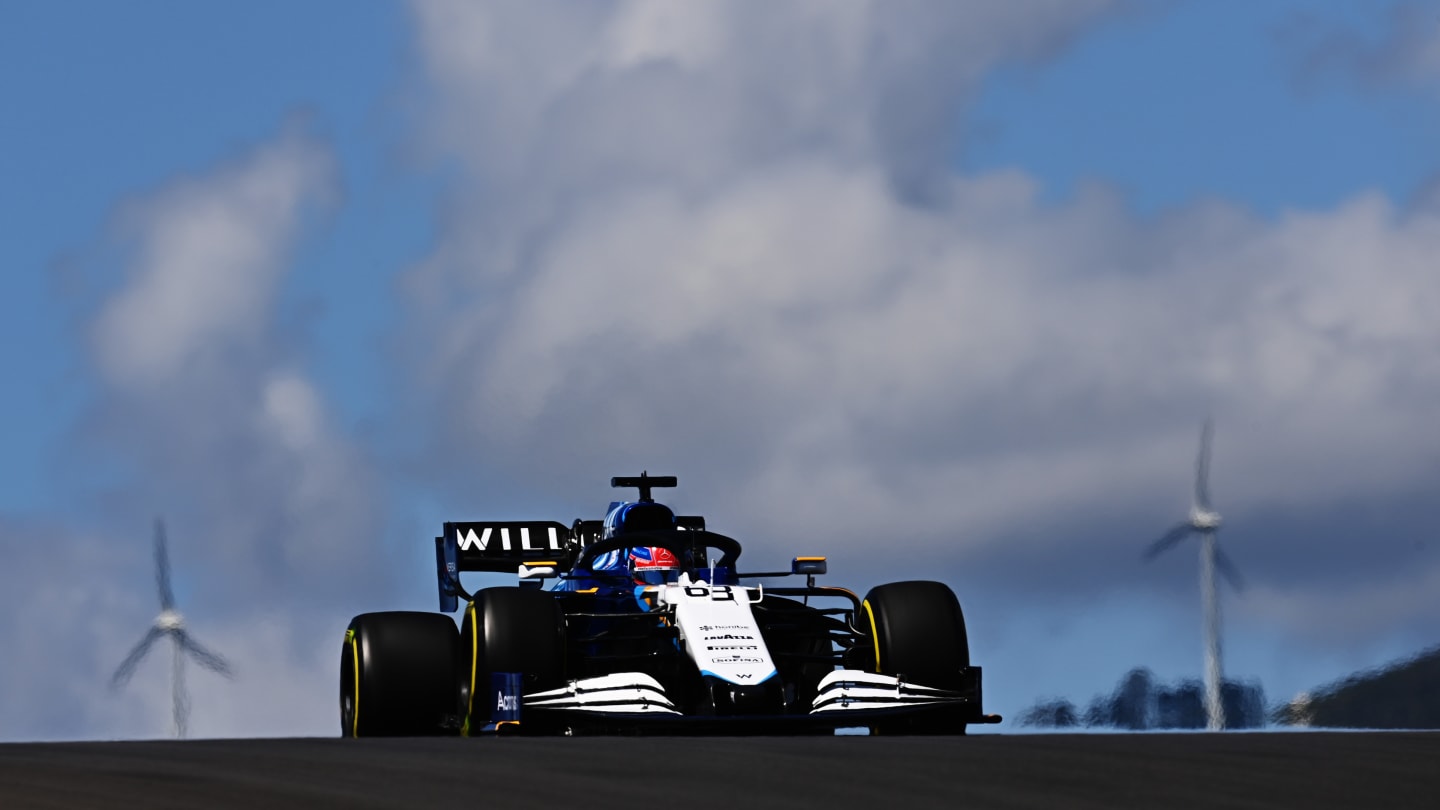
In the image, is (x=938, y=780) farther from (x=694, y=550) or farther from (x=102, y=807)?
(x=694, y=550)

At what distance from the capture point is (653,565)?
20.4 meters

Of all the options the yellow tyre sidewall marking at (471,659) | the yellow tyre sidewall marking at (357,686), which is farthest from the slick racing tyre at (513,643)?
the yellow tyre sidewall marking at (357,686)

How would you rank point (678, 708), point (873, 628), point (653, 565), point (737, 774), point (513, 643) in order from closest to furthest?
point (737, 774) < point (678, 708) < point (513, 643) < point (873, 628) < point (653, 565)

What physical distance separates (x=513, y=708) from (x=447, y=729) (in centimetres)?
90

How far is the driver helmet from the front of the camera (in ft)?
66.4

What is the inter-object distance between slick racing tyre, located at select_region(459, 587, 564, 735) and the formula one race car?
1 cm

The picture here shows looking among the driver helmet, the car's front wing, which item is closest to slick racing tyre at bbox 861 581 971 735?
the car's front wing

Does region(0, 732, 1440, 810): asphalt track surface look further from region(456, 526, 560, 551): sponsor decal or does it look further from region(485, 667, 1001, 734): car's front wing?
region(456, 526, 560, 551): sponsor decal

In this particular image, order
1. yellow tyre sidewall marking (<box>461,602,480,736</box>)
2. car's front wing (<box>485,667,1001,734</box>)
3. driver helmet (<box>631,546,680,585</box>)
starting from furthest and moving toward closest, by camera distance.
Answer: driver helmet (<box>631,546,680,585</box>), yellow tyre sidewall marking (<box>461,602,480,736</box>), car's front wing (<box>485,667,1001,734</box>)

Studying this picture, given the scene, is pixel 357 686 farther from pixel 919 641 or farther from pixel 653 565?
pixel 919 641

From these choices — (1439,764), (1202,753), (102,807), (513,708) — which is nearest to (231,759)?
(102,807)

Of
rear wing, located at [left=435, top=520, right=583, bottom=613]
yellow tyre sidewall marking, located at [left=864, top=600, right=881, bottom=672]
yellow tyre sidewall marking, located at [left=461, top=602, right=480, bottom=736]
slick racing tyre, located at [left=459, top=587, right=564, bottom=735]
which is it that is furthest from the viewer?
rear wing, located at [left=435, top=520, right=583, bottom=613]

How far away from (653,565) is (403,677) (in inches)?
121

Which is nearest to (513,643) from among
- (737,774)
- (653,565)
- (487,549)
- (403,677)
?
(403,677)
